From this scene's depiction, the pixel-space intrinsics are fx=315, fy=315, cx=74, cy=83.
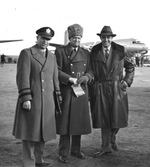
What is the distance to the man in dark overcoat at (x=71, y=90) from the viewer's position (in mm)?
4543

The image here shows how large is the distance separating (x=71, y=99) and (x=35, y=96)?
2.40 ft

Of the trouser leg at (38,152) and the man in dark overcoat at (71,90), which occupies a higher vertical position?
the man in dark overcoat at (71,90)

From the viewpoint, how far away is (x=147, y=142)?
552 centimetres

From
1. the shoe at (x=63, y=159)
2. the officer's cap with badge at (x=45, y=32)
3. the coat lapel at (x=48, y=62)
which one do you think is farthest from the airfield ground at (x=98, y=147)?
the officer's cap with badge at (x=45, y=32)

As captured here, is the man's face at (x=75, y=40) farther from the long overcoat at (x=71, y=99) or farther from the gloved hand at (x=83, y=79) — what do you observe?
the gloved hand at (x=83, y=79)

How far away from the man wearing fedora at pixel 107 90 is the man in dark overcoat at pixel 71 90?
0.23 meters

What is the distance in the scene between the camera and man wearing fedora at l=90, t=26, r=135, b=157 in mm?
4855

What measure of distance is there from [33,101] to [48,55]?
670 millimetres

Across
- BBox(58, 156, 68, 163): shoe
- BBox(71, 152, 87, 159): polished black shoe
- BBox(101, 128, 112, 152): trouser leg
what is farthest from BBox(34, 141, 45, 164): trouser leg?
BBox(101, 128, 112, 152): trouser leg

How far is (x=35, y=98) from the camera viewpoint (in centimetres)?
402

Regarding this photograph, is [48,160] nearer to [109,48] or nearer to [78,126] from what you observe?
[78,126]

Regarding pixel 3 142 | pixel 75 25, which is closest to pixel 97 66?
pixel 75 25

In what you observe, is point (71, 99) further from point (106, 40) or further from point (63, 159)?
point (106, 40)

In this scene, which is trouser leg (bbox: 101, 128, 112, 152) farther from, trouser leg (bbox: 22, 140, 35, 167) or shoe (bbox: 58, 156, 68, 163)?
trouser leg (bbox: 22, 140, 35, 167)
